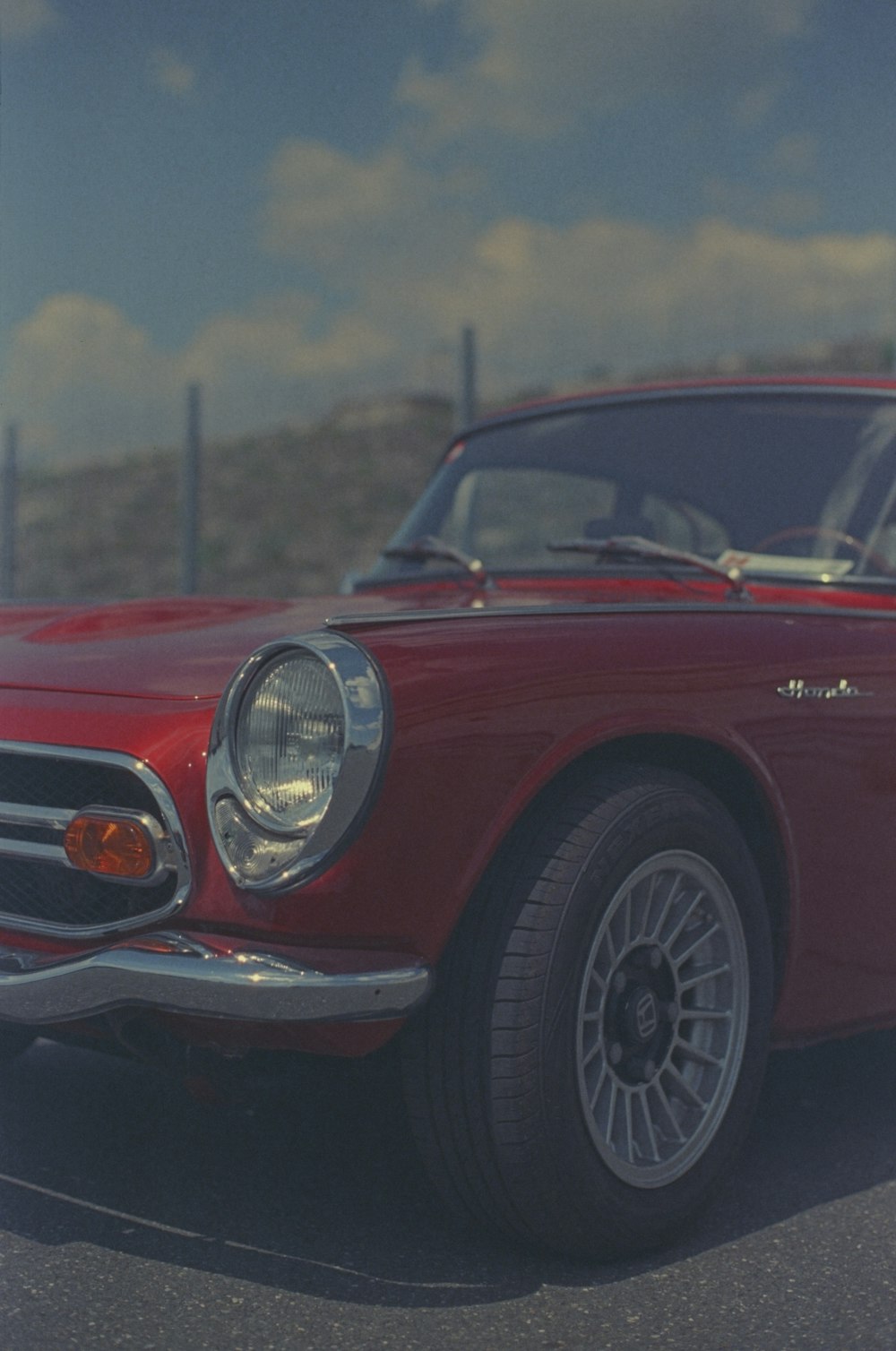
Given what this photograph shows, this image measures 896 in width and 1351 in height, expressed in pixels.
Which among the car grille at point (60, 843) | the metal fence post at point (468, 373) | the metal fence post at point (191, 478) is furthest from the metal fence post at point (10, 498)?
the car grille at point (60, 843)

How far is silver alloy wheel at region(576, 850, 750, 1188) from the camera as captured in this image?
266cm

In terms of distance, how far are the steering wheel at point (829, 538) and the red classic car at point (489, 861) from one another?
0.52 meters

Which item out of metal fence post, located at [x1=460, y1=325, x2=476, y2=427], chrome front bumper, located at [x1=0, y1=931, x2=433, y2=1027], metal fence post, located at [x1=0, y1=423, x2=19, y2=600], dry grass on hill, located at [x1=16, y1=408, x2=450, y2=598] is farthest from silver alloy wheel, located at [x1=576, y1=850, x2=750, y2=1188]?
dry grass on hill, located at [x1=16, y1=408, x2=450, y2=598]

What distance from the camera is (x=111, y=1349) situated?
225cm

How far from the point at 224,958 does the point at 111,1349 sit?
543 mm

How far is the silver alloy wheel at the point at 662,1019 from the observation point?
8.71 ft

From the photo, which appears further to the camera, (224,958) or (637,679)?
(637,679)

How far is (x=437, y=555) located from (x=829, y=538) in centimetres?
101

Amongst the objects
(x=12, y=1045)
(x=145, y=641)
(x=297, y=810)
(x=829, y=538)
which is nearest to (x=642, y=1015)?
(x=297, y=810)

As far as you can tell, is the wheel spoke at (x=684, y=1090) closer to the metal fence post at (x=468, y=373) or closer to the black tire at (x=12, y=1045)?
the black tire at (x=12, y=1045)

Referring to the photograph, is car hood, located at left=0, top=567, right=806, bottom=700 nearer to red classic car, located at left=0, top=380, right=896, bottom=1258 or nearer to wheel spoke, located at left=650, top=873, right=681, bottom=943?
red classic car, located at left=0, top=380, right=896, bottom=1258

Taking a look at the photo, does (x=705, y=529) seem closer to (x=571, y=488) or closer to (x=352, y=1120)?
(x=571, y=488)

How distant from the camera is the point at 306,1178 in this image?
2977mm

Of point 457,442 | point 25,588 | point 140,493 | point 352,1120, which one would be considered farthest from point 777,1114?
point 140,493
